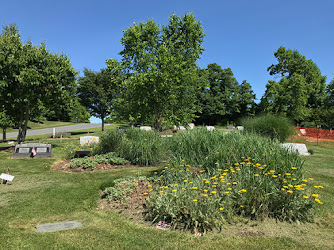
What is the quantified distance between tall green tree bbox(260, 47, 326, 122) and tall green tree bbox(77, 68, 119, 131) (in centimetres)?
2406

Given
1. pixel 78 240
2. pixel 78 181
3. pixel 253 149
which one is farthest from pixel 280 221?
pixel 78 181

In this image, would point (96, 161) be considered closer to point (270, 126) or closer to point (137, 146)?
point (137, 146)

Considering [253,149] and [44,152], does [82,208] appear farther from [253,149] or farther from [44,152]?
[44,152]

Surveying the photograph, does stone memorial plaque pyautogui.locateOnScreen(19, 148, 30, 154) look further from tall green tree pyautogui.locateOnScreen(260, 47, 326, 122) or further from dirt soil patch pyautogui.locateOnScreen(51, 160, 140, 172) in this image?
tall green tree pyautogui.locateOnScreen(260, 47, 326, 122)

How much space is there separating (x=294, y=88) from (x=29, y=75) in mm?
36786

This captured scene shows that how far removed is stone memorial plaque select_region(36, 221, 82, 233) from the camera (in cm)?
444

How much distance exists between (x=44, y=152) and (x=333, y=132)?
92.9 feet

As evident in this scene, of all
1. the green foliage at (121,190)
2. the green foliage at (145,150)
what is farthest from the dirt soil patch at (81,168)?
the green foliage at (121,190)

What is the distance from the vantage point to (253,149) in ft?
20.7

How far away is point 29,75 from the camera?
46.8 ft

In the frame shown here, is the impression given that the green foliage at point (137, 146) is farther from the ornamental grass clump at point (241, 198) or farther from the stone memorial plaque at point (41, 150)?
the ornamental grass clump at point (241, 198)

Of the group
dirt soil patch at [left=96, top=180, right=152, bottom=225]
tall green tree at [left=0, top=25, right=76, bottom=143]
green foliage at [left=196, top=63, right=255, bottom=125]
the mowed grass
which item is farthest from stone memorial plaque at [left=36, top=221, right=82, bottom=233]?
green foliage at [left=196, top=63, right=255, bottom=125]

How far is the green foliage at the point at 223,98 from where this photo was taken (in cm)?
5244

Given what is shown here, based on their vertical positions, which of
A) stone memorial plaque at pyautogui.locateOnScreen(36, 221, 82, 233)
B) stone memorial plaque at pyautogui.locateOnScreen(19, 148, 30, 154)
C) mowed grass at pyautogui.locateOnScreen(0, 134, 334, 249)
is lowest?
stone memorial plaque at pyautogui.locateOnScreen(36, 221, 82, 233)
